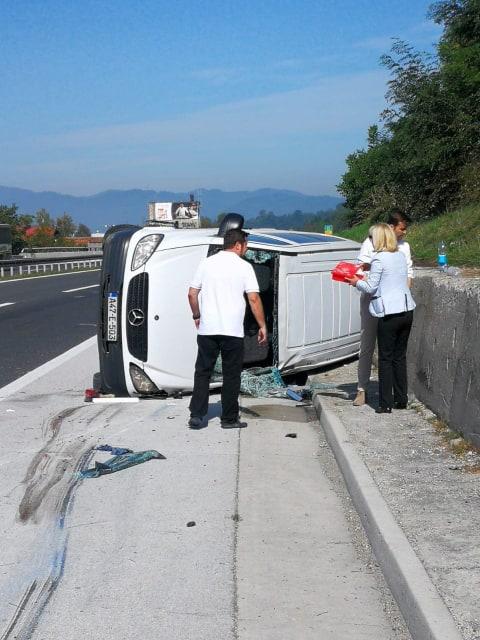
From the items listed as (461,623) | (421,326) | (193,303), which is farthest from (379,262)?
(461,623)

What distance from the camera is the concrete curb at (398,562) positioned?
13.3 ft

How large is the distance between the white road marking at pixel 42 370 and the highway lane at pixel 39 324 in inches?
5.6

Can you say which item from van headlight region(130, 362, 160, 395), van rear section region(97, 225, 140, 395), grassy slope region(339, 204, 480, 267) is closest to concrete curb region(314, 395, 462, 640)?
van headlight region(130, 362, 160, 395)

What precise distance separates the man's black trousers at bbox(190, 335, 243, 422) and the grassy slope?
316 cm

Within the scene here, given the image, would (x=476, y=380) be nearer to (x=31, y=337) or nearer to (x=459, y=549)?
(x=459, y=549)

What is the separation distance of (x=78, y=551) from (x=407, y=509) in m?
1.97

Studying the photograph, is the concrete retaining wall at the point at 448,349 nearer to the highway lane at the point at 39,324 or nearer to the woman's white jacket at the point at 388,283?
the woman's white jacket at the point at 388,283

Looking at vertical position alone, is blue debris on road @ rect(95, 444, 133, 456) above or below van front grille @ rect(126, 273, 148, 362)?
below

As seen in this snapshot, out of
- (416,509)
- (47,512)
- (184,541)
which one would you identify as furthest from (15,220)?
(416,509)

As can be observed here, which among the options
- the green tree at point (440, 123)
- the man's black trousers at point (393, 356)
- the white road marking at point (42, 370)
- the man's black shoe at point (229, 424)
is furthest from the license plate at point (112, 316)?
the green tree at point (440, 123)

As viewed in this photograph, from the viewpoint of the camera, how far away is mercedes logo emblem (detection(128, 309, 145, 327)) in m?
10.3

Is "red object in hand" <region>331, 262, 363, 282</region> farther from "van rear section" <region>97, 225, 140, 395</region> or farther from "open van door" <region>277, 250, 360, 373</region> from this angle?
"van rear section" <region>97, 225, 140, 395</region>

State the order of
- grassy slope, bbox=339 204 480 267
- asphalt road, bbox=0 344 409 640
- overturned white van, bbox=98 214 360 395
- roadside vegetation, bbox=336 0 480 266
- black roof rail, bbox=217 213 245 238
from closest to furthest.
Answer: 1. asphalt road, bbox=0 344 409 640
2. overturned white van, bbox=98 214 360 395
3. black roof rail, bbox=217 213 245 238
4. grassy slope, bbox=339 204 480 267
5. roadside vegetation, bbox=336 0 480 266

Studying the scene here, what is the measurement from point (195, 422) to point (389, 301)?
2.08 m
